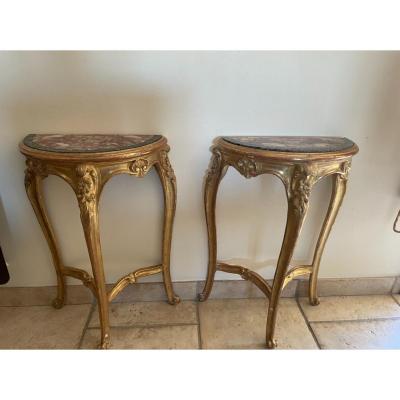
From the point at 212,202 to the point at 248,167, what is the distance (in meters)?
0.27

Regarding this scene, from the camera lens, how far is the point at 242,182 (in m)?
1.24

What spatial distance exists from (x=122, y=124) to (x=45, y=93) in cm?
28

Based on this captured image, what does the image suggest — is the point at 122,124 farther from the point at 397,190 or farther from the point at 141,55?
the point at 397,190

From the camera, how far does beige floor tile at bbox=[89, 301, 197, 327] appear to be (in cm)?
131

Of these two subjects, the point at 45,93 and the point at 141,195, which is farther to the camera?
the point at 141,195

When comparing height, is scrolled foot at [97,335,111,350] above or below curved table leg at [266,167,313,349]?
below

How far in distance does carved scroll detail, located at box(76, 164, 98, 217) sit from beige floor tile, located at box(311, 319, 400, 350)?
1.04 meters

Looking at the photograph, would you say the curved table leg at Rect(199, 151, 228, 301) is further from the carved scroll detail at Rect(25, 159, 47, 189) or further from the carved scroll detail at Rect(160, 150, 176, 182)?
the carved scroll detail at Rect(25, 159, 47, 189)

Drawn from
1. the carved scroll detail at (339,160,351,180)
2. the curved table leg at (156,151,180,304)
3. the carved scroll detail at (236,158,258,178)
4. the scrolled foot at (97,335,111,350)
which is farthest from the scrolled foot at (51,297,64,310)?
the carved scroll detail at (339,160,351,180)

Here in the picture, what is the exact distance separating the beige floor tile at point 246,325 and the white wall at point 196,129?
151 millimetres

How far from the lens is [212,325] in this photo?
1297mm

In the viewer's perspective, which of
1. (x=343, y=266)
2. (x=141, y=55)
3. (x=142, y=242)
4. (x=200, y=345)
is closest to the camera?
(x=141, y=55)

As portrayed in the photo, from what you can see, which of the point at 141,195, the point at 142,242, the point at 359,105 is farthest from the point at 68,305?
the point at 359,105

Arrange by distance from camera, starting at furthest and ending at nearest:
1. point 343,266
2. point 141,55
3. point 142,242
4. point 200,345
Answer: point 343,266 < point 142,242 < point 200,345 < point 141,55
